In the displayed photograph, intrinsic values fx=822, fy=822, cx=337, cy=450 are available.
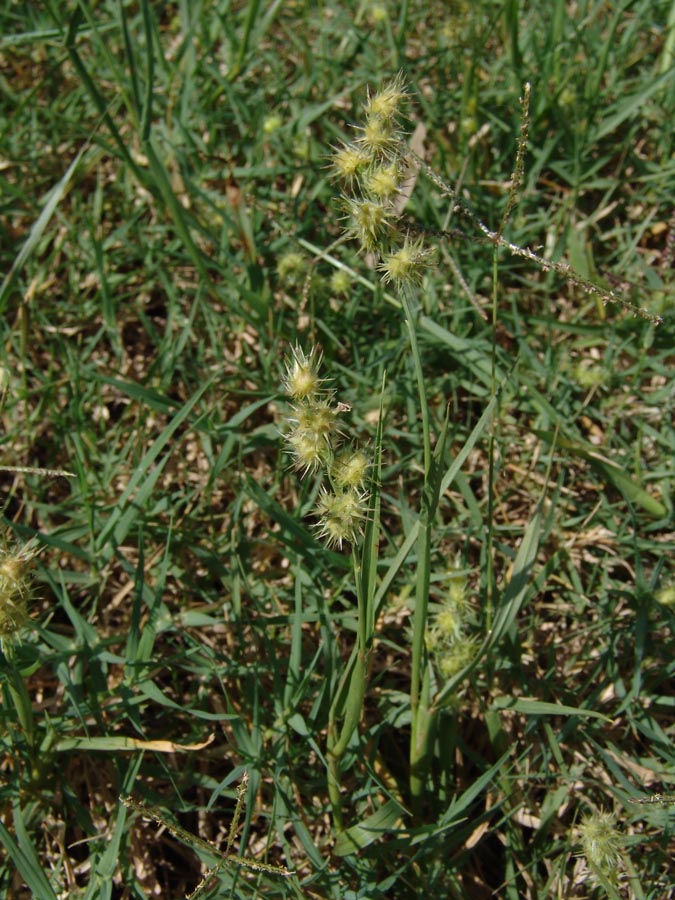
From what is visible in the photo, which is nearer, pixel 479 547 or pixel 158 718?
pixel 158 718

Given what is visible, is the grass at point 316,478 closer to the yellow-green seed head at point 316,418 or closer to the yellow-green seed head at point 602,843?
the yellow-green seed head at point 602,843

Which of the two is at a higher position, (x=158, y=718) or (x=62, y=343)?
(x=62, y=343)

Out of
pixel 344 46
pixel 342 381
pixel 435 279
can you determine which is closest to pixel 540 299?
pixel 435 279

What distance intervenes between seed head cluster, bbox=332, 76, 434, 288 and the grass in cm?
9

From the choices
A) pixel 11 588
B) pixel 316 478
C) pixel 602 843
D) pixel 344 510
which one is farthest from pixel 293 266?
pixel 602 843

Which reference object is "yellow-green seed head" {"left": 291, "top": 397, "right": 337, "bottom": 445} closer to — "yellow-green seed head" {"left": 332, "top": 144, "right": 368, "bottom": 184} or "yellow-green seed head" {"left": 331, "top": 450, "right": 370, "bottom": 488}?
"yellow-green seed head" {"left": 331, "top": 450, "right": 370, "bottom": 488}

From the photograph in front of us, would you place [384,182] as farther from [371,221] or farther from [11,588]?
[11,588]

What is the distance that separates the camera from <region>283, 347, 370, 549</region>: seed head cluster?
1.39 metres

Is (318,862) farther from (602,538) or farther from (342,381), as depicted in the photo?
(342,381)

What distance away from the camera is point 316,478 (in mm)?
2424

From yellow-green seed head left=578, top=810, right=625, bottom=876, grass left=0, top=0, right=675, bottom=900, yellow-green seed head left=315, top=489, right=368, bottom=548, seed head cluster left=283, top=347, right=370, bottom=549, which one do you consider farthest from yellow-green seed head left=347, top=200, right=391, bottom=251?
yellow-green seed head left=578, top=810, right=625, bottom=876

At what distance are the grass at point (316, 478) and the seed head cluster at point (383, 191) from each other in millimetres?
88

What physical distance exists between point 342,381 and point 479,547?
689mm

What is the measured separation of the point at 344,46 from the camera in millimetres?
3324
